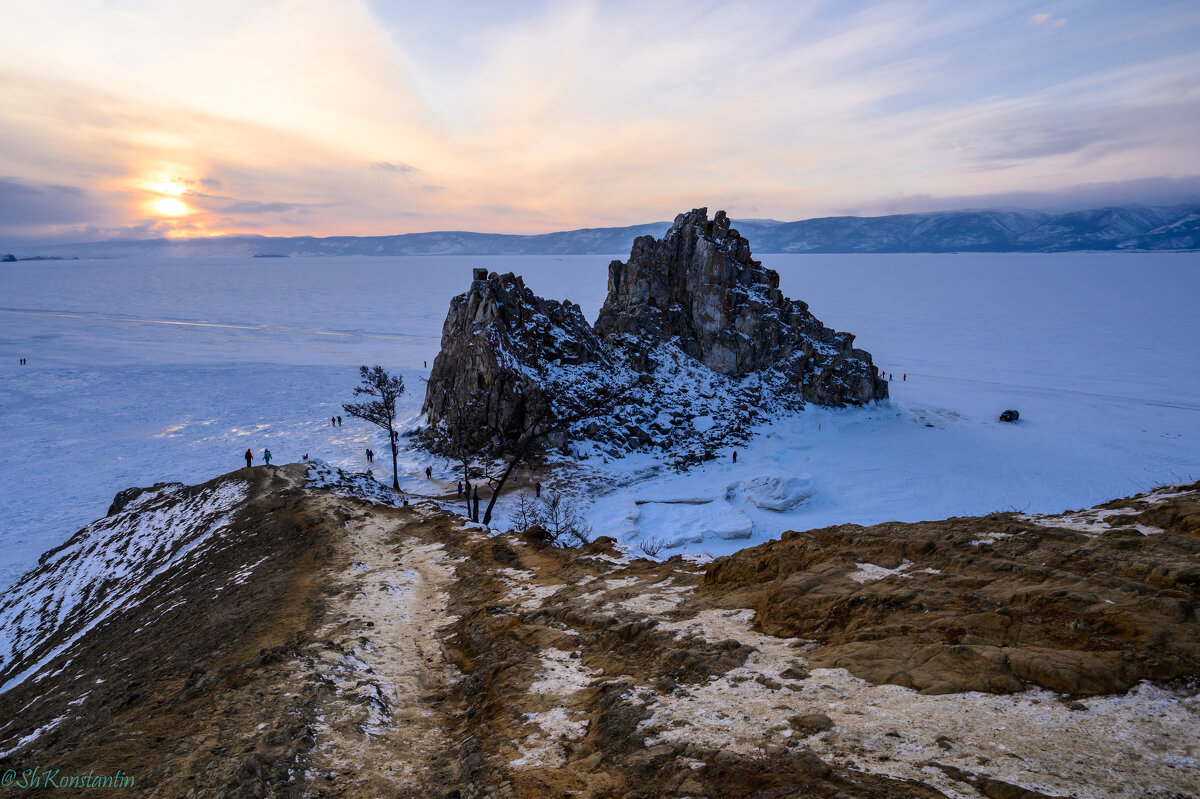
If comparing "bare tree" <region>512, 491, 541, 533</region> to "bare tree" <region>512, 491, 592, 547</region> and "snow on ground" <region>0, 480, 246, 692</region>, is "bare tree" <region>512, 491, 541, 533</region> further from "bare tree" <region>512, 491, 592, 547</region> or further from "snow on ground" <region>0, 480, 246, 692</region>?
"snow on ground" <region>0, 480, 246, 692</region>

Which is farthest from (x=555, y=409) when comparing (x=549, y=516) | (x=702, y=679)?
(x=702, y=679)

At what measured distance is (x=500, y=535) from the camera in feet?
67.9

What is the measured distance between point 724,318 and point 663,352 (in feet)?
22.3

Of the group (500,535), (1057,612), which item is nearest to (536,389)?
(500,535)

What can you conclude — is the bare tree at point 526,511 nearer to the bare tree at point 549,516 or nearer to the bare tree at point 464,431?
the bare tree at point 549,516

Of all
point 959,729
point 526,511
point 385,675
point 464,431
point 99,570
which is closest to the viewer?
point 959,729

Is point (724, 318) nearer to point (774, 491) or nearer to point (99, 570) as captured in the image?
point (774, 491)

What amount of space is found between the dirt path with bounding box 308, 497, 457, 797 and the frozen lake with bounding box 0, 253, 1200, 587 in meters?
14.1

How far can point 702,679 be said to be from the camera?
30.3ft

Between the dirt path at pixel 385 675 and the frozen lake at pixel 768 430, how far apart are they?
46.4ft

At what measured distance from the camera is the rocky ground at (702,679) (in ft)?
21.4

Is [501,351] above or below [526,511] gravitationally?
above

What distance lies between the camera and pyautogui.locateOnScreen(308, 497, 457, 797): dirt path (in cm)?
833
